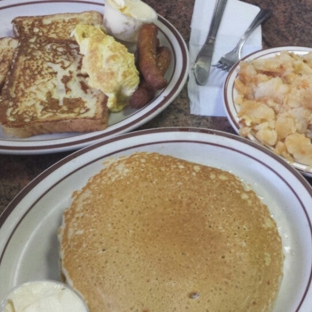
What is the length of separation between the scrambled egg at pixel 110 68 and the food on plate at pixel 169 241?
39 cm

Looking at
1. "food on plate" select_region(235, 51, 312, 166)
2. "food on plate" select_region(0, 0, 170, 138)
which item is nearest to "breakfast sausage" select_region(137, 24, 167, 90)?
"food on plate" select_region(0, 0, 170, 138)

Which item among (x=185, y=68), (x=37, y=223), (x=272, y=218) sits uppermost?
(x=185, y=68)

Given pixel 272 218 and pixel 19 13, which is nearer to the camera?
pixel 272 218

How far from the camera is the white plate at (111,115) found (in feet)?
4.98

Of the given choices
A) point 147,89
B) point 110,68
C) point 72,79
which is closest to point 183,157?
point 147,89

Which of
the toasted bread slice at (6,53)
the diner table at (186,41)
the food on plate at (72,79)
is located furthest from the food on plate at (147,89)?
the toasted bread slice at (6,53)

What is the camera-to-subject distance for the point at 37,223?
1.36m

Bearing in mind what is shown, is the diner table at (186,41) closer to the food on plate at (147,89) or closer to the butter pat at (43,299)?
the food on plate at (147,89)

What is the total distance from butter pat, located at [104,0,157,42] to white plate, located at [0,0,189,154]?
0.18 m

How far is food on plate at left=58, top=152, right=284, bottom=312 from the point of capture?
1.11 meters

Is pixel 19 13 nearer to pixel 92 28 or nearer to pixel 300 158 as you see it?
pixel 92 28

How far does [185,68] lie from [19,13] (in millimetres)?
917

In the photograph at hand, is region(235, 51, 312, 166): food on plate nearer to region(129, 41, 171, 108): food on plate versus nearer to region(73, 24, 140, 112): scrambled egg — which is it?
region(129, 41, 171, 108): food on plate

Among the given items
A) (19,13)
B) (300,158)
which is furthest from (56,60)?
(300,158)
